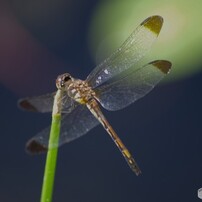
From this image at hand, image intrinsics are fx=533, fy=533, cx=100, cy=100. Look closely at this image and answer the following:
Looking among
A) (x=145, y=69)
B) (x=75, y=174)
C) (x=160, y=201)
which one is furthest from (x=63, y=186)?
(x=145, y=69)

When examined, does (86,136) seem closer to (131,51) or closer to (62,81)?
(131,51)

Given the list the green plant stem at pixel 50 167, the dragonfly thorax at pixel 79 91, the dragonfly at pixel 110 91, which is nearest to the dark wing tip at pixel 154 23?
the dragonfly at pixel 110 91

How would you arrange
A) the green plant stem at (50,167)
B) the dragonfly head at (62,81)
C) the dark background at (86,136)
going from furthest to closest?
1. the dark background at (86,136)
2. the dragonfly head at (62,81)
3. the green plant stem at (50,167)

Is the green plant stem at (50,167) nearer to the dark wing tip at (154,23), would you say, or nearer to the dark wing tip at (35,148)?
the dark wing tip at (35,148)

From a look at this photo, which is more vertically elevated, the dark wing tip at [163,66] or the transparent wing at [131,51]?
the transparent wing at [131,51]

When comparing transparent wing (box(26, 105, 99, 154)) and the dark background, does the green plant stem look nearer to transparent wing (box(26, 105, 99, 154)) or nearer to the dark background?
transparent wing (box(26, 105, 99, 154))

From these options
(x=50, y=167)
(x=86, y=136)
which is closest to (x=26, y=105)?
(x=50, y=167)

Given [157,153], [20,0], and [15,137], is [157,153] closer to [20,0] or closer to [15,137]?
[15,137]
